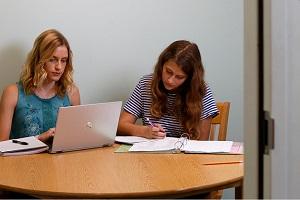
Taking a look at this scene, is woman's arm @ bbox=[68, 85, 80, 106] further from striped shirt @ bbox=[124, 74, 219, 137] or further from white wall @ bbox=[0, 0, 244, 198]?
striped shirt @ bbox=[124, 74, 219, 137]

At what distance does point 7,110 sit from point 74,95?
0.43 metres

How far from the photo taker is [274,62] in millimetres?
1011

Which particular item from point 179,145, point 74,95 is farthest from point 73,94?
point 179,145

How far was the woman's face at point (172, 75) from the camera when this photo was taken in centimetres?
257

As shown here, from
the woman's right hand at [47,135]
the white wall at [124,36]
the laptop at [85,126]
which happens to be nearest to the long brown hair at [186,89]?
the white wall at [124,36]

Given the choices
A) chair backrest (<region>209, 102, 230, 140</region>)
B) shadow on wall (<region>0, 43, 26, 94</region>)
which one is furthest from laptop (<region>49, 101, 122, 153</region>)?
shadow on wall (<region>0, 43, 26, 94</region>)

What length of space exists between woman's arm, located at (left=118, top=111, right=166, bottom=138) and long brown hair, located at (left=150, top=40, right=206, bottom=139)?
0.48ft

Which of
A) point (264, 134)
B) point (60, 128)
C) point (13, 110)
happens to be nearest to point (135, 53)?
point (13, 110)

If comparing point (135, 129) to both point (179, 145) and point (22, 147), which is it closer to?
point (179, 145)

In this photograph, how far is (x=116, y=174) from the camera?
5.80ft

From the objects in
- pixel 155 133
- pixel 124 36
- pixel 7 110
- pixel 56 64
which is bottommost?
pixel 155 133

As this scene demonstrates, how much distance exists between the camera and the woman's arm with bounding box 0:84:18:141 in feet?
8.27

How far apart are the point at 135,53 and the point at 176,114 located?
23.4 inches

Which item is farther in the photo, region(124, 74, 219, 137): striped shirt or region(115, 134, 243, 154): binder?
region(124, 74, 219, 137): striped shirt
